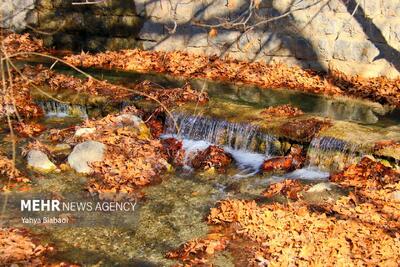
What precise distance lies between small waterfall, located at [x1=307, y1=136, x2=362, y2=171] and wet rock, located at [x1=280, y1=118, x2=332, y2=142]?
20cm

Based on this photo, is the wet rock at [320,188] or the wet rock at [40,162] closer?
the wet rock at [320,188]

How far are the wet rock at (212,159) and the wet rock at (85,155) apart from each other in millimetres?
1726

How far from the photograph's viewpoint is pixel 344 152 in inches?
316

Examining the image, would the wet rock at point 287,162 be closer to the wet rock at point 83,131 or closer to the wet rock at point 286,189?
the wet rock at point 286,189

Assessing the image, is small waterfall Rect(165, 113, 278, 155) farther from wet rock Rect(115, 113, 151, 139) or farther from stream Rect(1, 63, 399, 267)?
wet rock Rect(115, 113, 151, 139)

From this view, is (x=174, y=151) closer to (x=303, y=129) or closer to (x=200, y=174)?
(x=200, y=174)

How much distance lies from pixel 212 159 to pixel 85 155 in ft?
7.48

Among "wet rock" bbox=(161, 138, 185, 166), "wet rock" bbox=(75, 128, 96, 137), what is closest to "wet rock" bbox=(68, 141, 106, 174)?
"wet rock" bbox=(75, 128, 96, 137)

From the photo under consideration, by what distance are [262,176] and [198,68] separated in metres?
5.59

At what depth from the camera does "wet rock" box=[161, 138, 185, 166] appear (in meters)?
8.70

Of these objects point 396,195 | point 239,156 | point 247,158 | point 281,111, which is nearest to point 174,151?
point 239,156

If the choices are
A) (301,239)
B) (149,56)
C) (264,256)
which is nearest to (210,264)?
(264,256)

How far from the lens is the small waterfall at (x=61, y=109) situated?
10602 millimetres

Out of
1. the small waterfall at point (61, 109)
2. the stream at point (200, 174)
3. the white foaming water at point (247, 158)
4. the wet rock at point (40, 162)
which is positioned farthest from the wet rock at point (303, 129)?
the small waterfall at point (61, 109)
